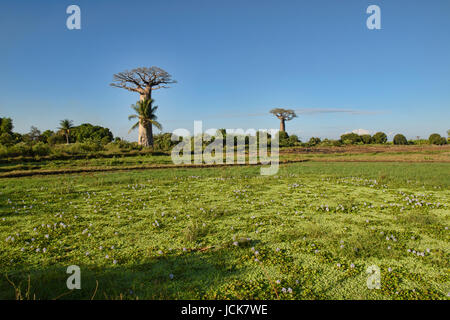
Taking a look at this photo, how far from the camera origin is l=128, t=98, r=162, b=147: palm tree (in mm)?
→ 35719

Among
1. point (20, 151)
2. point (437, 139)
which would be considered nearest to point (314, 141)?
point (437, 139)

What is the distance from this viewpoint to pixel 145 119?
1415 inches

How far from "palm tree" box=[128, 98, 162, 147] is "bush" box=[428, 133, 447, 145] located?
50985 mm

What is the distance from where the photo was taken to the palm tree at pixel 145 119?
35719 millimetres

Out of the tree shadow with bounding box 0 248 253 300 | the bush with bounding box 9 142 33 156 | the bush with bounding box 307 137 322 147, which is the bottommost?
the tree shadow with bounding box 0 248 253 300

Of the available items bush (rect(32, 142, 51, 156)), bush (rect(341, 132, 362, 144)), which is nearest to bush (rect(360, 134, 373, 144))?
bush (rect(341, 132, 362, 144))

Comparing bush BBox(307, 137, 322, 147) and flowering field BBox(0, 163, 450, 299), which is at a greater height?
bush BBox(307, 137, 322, 147)

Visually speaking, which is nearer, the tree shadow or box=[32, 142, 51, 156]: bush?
the tree shadow

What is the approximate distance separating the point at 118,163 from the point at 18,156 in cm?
975

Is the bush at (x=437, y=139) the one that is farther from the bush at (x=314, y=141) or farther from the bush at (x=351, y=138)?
the bush at (x=314, y=141)

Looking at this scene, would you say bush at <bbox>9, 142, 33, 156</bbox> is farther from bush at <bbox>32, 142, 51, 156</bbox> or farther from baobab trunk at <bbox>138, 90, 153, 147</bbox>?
baobab trunk at <bbox>138, 90, 153, 147</bbox>

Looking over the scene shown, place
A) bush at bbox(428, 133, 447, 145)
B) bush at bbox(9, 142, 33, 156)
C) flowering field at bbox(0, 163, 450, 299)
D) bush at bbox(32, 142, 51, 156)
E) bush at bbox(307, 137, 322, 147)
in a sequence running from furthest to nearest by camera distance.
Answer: bush at bbox(307, 137, 322, 147), bush at bbox(428, 133, 447, 145), bush at bbox(32, 142, 51, 156), bush at bbox(9, 142, 33, 156), flowering field at bbox(0, 163, 450, 299)
